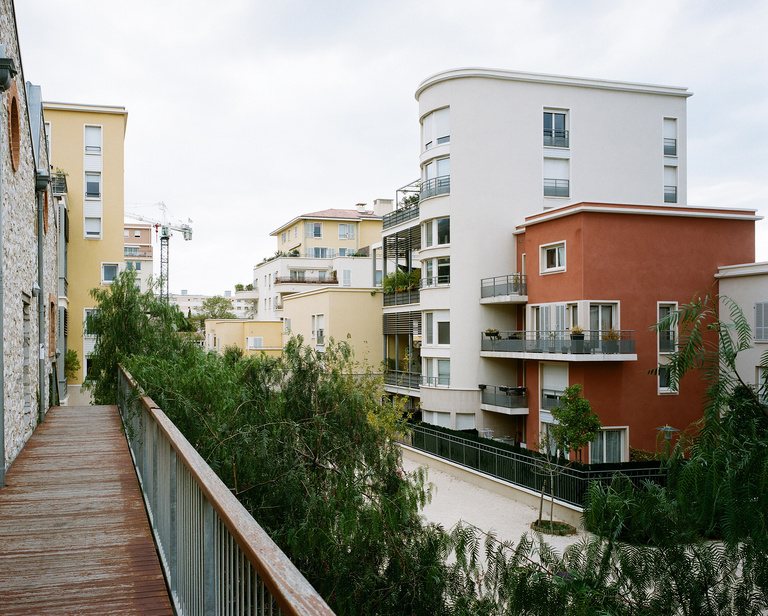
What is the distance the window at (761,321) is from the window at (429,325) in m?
13.8

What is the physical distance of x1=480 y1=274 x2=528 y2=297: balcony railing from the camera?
28000mm

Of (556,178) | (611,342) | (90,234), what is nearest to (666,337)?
(611,342)

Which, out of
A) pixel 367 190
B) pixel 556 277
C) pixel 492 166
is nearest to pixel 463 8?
pixel 492 166

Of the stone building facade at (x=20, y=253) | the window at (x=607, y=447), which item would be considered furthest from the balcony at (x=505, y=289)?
the stone building facade at (x=20, y=253)

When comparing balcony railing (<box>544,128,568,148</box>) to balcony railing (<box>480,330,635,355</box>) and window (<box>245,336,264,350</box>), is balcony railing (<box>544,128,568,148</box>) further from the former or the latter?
window (<box>245,336,264,350</box>)

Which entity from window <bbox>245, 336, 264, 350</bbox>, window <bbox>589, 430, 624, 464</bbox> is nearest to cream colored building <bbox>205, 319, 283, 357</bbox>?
window <bbox>245, 336, 264, 350</bbox>

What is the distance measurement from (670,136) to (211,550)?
3483 cm

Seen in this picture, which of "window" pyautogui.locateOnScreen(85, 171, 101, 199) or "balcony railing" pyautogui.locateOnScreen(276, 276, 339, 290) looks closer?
"window" pyautogui.locateOnScreen(85, 171, 101, 199)

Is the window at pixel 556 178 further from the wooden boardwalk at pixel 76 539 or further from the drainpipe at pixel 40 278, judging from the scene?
the wooden boardwalk at pixel 76 539

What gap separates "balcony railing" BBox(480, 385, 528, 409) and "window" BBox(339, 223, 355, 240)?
136 ft

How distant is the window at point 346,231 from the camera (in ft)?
222

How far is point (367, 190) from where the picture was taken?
289 feet

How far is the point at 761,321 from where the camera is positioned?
910 inches

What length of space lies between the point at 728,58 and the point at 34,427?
17.6 meters
